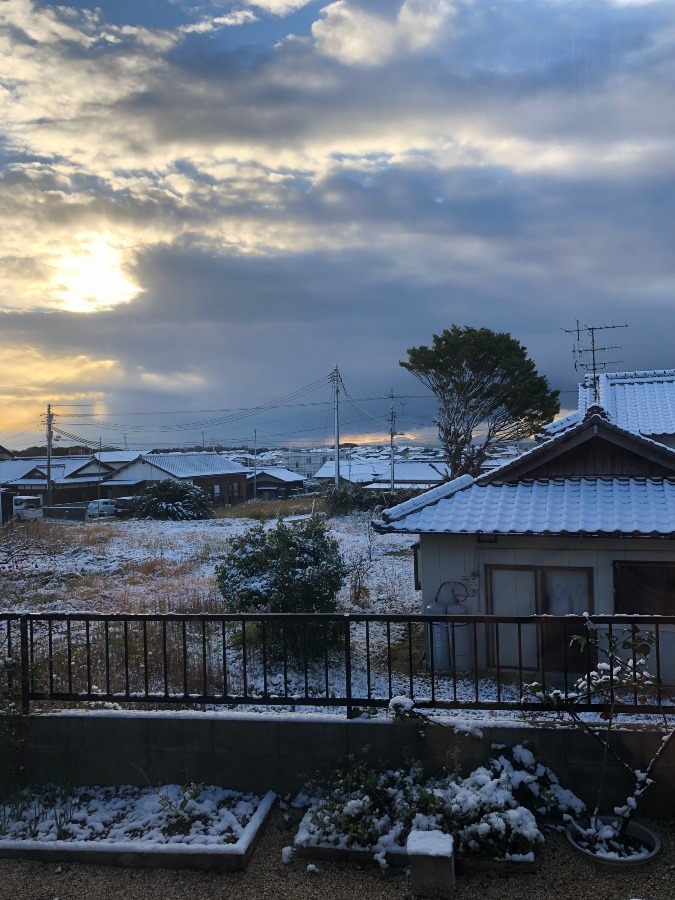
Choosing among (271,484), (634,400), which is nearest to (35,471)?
(271,484)

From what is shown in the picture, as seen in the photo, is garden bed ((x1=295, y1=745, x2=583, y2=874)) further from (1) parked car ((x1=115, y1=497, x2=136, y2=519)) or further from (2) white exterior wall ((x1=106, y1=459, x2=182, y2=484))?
(2) white exterior wall ((x1=106, y1=459, x2=182, y2=484))

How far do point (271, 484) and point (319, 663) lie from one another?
45.7m

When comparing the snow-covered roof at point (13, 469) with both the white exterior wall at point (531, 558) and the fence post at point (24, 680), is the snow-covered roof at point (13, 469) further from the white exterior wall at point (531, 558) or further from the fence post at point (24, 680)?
the fence post at point (24, 680)

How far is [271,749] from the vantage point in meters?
4.57

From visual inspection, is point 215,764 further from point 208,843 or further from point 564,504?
point 564,504

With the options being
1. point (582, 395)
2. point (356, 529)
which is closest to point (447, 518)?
point (582, 395)

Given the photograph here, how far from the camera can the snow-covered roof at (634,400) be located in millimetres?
14734

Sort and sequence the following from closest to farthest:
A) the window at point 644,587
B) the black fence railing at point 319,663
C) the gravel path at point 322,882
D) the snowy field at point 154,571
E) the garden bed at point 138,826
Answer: the gravel path at point 322,882, the garden bed at point 138,826, the black fence railing at point 319,663, the window at point 644,587, the snowy field at point 154,571

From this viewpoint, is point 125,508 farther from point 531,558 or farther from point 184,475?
point 531,558

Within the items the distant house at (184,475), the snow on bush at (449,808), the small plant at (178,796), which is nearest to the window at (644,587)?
the snow on bush at (449,808)

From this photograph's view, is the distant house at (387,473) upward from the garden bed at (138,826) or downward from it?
upward

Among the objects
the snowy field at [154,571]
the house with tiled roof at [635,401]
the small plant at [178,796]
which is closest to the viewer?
the small plant at [178,796]

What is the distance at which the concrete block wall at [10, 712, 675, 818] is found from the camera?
13.8 ft

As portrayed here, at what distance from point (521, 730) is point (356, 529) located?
18.3 meters
